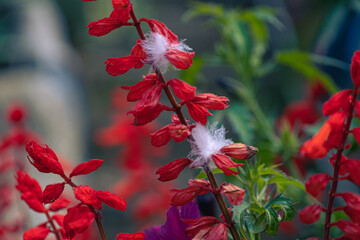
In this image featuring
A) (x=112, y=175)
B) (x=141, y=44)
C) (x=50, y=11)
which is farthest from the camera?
(x=50, y=11)

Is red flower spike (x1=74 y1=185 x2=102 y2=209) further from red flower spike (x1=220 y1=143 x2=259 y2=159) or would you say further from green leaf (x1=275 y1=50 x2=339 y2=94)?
green leaf (x1=275 y1=50 x2=339 y2=94)

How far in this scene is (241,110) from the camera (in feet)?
2.21

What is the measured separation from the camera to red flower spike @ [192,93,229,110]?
0.92 feet

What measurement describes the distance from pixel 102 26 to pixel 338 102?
0.16 meters

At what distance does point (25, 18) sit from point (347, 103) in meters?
2.31

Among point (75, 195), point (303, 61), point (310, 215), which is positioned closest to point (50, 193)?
point (75, 195)

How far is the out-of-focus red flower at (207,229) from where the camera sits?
267 mm

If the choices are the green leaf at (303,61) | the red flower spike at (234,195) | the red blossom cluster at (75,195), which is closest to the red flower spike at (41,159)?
the red blossom cluster at (75,195)

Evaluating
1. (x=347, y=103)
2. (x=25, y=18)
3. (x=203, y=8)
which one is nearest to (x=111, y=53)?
(x=25, y=18)

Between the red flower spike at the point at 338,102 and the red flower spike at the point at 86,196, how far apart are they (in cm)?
16

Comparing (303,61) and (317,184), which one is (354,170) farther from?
(303,61)

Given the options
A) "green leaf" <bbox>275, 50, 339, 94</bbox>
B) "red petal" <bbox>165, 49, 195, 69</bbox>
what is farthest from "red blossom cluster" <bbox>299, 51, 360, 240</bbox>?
"green leaf" <bbox>275, 50, 339, 94</bbox>

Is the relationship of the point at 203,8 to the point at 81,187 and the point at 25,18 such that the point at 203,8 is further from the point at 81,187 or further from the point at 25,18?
the point at 25,18

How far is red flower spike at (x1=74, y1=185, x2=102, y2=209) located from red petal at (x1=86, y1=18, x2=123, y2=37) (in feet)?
0.30
